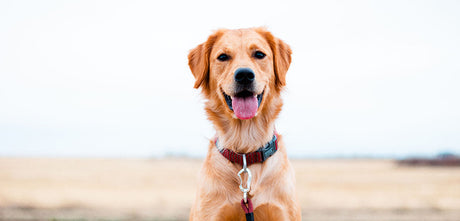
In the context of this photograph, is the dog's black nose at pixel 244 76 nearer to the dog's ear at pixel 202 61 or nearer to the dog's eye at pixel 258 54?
the dog's eye at pixel 258 54

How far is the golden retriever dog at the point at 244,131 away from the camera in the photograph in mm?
4332

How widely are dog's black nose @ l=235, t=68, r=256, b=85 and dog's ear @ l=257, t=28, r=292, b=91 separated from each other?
727 millimetres

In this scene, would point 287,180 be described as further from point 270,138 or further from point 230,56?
point 230,56

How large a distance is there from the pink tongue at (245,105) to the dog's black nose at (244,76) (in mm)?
234

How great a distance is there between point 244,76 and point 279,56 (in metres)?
1.06

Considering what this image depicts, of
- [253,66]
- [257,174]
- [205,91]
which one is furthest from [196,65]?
[257,174]

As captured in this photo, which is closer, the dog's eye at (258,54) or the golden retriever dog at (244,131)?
the golden retriever dog at (244,131)

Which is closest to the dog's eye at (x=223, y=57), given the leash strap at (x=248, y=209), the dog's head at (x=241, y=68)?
the dog's head at (x=241, y=68)

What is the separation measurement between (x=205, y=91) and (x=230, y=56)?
629 mm

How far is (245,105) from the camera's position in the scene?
451cm

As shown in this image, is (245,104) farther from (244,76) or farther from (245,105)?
(244,76)

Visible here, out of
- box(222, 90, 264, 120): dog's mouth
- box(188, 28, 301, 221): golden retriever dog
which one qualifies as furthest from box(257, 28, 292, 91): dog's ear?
box(222, 90, 264, 120): dog's mouth

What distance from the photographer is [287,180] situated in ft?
14.6

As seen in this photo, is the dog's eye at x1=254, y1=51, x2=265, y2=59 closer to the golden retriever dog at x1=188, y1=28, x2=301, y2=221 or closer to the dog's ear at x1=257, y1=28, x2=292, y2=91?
the golden retriever dog at x1=188, y1=28, x2=301, y2=221
